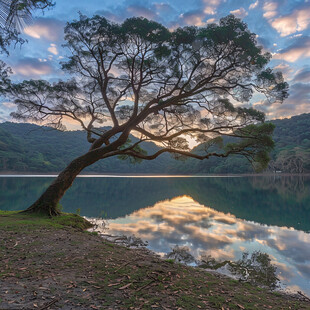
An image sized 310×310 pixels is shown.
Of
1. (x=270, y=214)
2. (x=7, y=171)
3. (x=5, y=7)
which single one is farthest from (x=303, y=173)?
(x=7, y=171)

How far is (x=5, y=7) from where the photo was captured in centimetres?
361

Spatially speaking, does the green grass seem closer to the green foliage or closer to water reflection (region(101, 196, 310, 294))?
water reflection (region(101, 196, 310, 294))

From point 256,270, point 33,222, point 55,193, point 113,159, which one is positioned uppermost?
point 113,159

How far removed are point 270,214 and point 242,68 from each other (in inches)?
478

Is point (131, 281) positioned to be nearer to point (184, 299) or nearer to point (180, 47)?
point (184, 299)

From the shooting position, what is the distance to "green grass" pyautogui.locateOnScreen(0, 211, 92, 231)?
8.04 m

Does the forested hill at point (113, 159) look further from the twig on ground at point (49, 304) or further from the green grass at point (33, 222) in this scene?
the twig on ground at point (49, 304)

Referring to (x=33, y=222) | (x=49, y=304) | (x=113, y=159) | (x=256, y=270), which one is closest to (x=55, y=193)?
(x=33, y=222)

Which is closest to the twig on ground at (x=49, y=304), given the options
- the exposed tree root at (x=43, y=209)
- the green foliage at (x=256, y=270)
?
the green foliage at (x=256, y=270)

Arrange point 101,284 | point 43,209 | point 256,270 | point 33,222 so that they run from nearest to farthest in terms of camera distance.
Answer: point 101,284
point 256,270
point 33,222
point 43,209

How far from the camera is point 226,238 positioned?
35.7 feet

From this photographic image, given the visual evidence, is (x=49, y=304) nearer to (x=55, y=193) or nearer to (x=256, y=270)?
(x=256, y=270)

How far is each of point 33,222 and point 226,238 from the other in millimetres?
8939

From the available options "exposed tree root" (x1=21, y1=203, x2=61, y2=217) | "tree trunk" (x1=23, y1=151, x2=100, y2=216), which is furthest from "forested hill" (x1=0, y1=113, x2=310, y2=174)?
"exposed tree root" (x1=21, y1=203, x2=61, y2=217)
